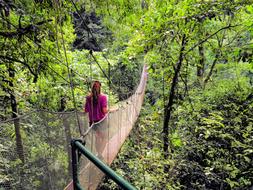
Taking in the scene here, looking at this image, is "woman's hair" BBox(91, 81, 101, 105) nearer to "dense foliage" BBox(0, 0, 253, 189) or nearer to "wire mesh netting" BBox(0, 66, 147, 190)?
"dense foliage" BBox(0, 0, 253, 189)

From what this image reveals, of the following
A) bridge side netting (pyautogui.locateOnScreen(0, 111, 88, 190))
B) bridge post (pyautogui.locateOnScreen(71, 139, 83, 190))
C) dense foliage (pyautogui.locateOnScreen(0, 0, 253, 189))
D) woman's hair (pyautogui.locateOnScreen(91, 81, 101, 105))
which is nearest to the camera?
bridge post (pyautogui.locateOnScreen(71, 139, 83, 190))

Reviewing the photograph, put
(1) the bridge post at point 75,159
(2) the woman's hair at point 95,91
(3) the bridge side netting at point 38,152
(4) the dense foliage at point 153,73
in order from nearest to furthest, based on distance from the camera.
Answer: (1) the bridge post at point 75,159
(3) the bridge side netting at point 38,152
(4) the dense foliage at point 153,73
(2) the woman's hair at point 95,91

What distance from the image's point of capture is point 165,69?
146 inches

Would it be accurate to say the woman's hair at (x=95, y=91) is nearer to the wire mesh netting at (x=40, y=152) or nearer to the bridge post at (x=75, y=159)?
the wire mesh netting at (x=40, y=152)

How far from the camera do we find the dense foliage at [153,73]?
164 centimetres

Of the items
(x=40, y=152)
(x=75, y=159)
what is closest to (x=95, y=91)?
(x=40, y=152)

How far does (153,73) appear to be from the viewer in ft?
13.2

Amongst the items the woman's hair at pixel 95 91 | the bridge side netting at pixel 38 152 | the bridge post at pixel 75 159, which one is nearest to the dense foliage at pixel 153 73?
the bridge side netting at pixel 38 152

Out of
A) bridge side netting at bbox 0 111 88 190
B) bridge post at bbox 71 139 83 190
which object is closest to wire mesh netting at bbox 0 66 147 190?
bridge side netting at bbox 0 111 88 190

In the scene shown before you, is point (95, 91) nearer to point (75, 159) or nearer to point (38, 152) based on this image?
point (38, 152)

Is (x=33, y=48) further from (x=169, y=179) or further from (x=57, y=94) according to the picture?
(x=169, y=179)

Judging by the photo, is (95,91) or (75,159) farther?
(95,91)

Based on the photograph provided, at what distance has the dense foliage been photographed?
5.38 ft

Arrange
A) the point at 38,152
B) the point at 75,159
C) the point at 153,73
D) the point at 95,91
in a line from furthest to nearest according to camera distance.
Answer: the point at 153,73 < the point at 95,91 < the point at 38,152 < the point at 75,159
